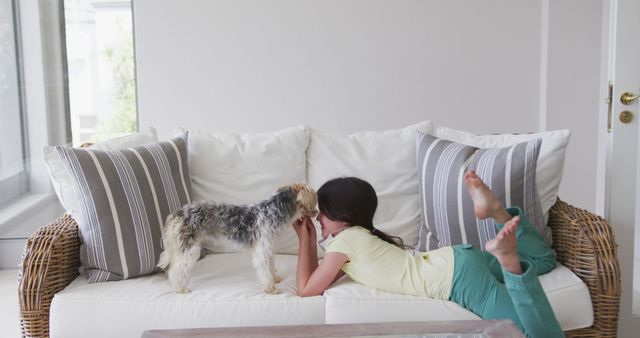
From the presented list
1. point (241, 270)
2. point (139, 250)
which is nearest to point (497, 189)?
point (241, 270)

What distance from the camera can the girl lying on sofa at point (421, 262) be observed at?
7.00ft

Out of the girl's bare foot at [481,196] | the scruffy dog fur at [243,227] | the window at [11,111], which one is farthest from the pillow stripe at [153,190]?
the window at [11,111]

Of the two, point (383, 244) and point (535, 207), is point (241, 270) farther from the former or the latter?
point (535, 207)

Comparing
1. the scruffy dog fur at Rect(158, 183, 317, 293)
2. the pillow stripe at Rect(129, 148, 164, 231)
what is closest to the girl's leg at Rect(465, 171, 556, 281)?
the scruffy dog fur at Rect(158, 183, 317, 293)

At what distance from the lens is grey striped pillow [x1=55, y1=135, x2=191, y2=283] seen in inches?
92.4

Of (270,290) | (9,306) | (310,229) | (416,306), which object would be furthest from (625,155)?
(9,306)

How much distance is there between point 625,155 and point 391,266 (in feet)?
3.80

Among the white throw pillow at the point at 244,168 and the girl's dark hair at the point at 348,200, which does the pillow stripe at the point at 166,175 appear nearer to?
the white throw pillow at the point at 244,168

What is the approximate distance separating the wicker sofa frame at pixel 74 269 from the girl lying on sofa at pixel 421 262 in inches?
4.9

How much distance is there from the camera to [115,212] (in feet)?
7.73

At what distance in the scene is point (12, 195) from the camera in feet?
13.6

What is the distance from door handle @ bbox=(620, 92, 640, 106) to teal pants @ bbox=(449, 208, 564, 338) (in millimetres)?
754

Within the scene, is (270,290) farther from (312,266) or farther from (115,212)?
(115,212)

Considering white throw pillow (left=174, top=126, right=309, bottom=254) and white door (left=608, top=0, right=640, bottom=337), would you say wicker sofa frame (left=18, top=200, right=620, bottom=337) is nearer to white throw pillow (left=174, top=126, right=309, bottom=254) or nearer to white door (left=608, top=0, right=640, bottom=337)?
white door (left=608, top=0, right=640, bottom=337)
